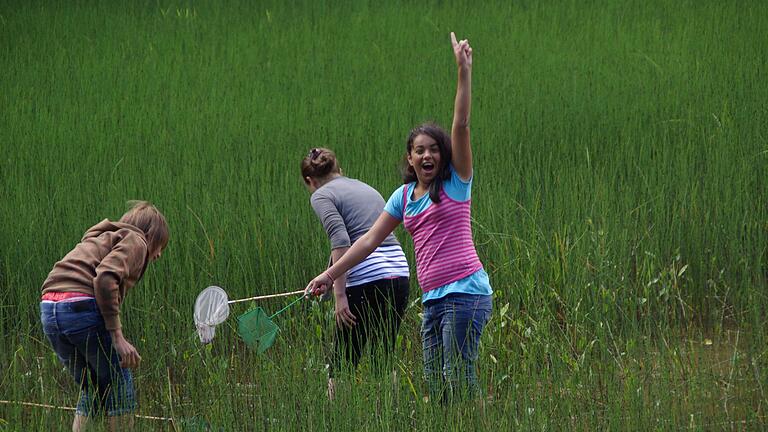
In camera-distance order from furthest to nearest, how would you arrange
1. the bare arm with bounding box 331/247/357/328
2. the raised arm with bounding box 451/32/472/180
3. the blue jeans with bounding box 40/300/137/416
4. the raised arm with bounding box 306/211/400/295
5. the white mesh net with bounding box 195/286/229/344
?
the bare arm with bounding box 331/247/357/328 < the white mesh net with bounding box 195/286/229/344 < the raised arm with bounding box 306/211/400/295 < the blue jeans with bounding box 40/300/137/416 < the raised arm with bounding box 451/32/472/180

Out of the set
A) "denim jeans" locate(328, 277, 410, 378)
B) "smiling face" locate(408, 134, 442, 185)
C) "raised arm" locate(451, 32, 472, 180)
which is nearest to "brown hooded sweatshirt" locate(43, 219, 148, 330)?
"denim jeans" locate(328, 277, 410, 378)

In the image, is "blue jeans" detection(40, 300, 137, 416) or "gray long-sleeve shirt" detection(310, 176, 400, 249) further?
"gray long-sleeve shirt" detection(310, 176, 400, 249)

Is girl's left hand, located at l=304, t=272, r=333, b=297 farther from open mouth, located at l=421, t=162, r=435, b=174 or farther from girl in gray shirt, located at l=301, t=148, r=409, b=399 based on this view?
open mouth, located at l=421, t=162, r=435, b=174

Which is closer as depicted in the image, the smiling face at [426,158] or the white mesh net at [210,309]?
the smiling face at [426,158]

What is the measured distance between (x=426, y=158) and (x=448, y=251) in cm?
32

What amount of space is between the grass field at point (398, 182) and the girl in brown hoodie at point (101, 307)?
0.21 meters

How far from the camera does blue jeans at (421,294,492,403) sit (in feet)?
12.0

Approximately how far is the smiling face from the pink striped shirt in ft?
0.23

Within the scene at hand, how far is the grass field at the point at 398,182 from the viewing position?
390cm

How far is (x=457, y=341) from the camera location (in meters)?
3.69

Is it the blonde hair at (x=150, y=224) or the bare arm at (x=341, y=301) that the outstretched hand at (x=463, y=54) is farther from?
the blonde hair at (x=150, y=224)

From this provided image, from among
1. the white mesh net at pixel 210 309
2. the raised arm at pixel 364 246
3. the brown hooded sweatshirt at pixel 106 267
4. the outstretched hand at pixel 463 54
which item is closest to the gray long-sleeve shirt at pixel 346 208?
the raised arm at pixel 364 246

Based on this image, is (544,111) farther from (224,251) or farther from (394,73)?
(224,251)

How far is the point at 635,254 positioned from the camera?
17.7 ft
